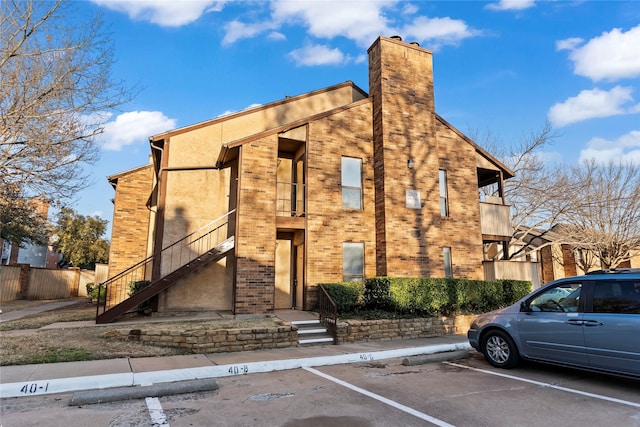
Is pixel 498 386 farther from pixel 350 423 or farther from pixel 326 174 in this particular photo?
pixel 326 174

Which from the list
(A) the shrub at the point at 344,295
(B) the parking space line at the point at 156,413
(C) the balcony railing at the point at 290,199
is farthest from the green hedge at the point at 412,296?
(B) the parking space line at the point at 156,413

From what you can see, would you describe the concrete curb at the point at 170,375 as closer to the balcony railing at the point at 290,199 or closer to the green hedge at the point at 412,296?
the green hedge at the point at 412,296

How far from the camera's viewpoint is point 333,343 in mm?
8953

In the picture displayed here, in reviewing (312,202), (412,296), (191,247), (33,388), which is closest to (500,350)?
(412,296)

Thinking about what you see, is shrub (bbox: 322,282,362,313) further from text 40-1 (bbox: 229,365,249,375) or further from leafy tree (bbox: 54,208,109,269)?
leafy tree (bbox: 54,208,109,269)

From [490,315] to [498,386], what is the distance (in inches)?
68.2

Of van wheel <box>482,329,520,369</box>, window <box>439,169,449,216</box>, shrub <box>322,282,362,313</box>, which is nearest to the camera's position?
van wheel <box>482,329,520,369</box>

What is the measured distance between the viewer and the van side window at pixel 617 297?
5.31 metres

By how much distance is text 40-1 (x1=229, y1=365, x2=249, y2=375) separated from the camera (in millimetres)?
6336

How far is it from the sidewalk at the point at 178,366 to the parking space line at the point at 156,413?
0.78m

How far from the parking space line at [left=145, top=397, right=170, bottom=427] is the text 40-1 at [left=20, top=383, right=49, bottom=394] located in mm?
1518

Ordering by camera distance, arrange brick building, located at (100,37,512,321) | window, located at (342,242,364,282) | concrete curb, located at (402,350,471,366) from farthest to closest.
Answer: window, located at (342,242,364,282) → brick building, located at (100,37,512,321) → concrete curb, located at (402,350,471,366)

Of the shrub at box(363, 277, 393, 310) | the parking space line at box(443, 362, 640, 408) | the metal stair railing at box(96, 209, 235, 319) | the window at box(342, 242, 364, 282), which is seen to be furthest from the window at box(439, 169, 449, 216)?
the parking space line at box(443, 362, 640, 408)

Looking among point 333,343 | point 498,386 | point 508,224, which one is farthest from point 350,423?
point 508,224
